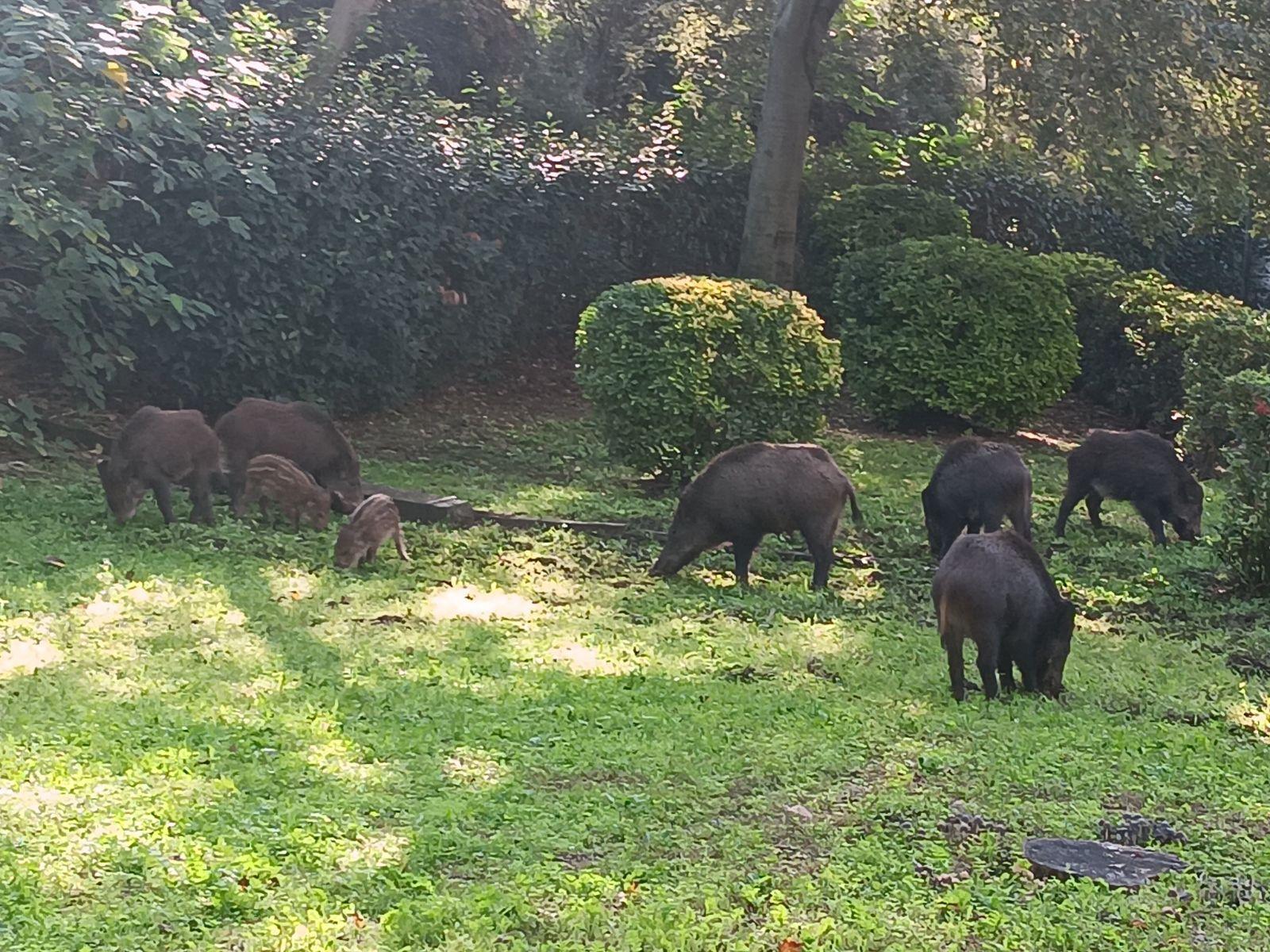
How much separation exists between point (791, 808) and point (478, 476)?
7.72 meters

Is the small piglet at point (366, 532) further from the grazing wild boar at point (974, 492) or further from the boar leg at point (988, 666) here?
the boar leg at point (988, 666)

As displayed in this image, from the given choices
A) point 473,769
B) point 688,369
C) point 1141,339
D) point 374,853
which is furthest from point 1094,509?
point 374,853

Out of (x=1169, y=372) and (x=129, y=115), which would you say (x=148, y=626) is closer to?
(x=129, y=115)

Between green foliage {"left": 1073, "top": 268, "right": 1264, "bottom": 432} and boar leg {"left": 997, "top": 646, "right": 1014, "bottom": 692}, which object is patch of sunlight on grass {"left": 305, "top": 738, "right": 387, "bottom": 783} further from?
green foliage {"left": 1073, "top": 268, "right": 1264, "bottom": 432}

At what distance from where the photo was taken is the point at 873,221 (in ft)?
60.8

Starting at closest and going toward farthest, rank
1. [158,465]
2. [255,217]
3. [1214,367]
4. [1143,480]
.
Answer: [158,465], [1143,480], [255,217], [1214,367]

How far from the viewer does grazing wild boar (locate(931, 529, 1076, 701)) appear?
6.45 metres

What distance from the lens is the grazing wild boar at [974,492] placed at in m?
9.52

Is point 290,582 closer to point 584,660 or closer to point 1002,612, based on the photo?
point 584,660

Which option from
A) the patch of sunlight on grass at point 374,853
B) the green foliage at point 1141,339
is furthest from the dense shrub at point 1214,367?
the patch of sunlight on grass at point 374,853

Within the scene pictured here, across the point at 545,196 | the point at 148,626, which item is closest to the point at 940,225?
the point at 545,196

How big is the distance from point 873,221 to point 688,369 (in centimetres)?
769

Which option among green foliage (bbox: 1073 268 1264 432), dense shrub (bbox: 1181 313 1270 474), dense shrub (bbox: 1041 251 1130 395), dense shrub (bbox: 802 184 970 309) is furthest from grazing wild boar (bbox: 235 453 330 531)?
dense shrub (bbox: 1041 251 1130 395)

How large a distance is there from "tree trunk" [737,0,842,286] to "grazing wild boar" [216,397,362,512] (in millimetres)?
6800
